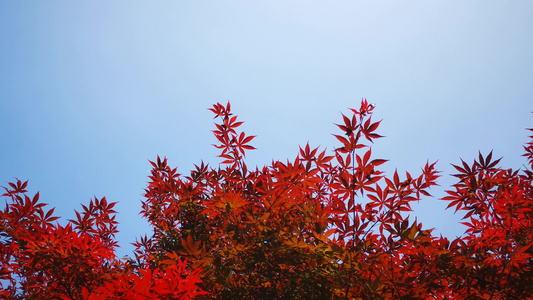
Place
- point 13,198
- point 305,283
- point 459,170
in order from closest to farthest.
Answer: point 305,283 < point 459,170 < point 13,198

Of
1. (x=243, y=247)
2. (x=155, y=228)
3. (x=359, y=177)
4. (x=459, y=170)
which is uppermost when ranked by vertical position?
Answer: (x=155, y=228)

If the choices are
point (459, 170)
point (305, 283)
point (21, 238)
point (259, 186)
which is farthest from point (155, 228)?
point (459, 170)

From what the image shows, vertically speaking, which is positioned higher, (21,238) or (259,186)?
(259,186)

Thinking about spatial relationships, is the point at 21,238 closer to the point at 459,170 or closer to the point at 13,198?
the point at 13,198

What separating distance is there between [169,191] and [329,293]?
2372 millimetres

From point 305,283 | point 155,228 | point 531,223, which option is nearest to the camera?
point 305,283

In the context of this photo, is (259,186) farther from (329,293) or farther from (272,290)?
(329,293)

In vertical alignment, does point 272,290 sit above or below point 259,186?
below

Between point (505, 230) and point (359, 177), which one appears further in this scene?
point (505, 230)

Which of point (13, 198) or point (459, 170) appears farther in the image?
point (13, 198)

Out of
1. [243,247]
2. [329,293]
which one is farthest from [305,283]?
[243,247]

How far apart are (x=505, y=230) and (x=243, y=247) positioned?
100.0 inches

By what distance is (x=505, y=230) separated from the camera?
302cm

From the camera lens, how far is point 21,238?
291 centimetres
